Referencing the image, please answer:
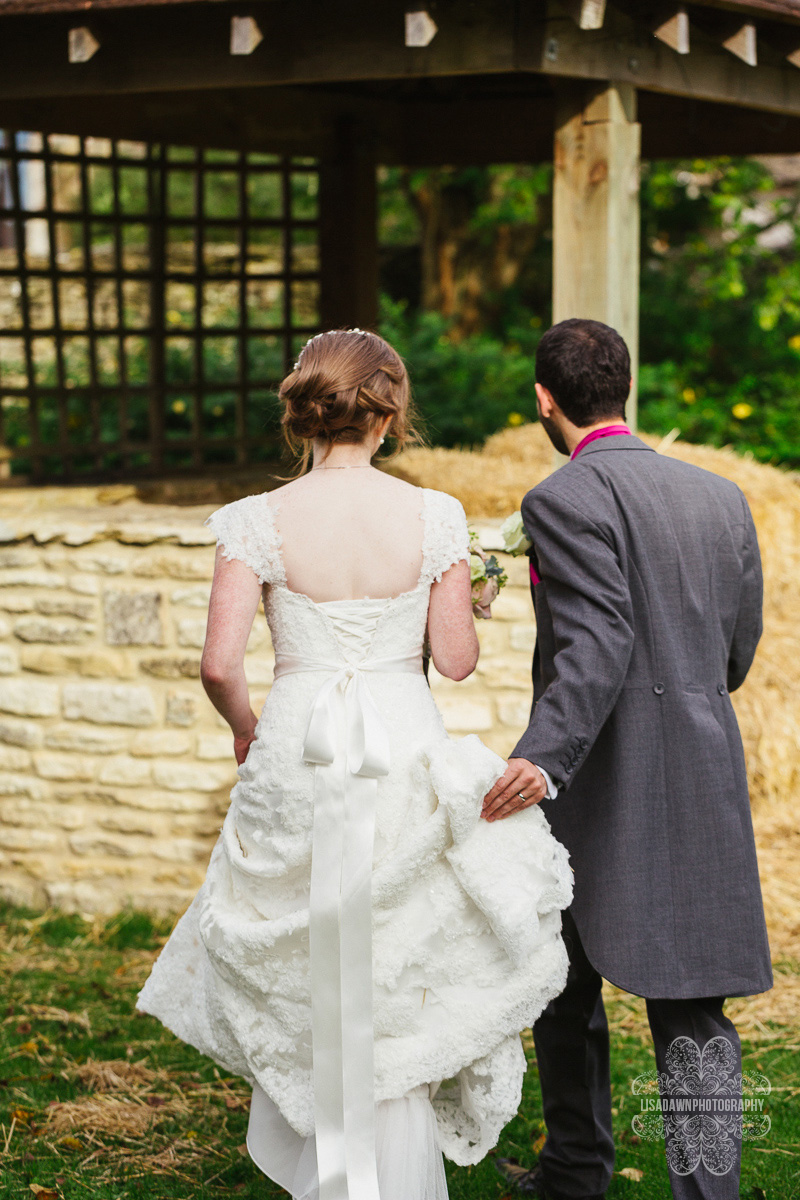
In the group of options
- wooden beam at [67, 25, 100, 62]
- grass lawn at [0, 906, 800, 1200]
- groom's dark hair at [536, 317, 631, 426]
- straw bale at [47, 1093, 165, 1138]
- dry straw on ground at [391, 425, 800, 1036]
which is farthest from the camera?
dry straw on ground at [391, 425, 800, 1036]

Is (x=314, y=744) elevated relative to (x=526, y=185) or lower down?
lower down

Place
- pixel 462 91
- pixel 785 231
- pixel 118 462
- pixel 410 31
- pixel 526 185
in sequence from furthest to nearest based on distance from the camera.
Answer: pixel 785 231, pixel 526 185, pixel 118 462, pixel 462 91, pixel 410 31

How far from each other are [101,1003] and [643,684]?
2530 millimetres

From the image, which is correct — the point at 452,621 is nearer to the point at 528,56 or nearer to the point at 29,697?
the point at 528,56

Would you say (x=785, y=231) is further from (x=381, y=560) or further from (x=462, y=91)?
(x=381, y=560)

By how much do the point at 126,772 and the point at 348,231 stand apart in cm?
407

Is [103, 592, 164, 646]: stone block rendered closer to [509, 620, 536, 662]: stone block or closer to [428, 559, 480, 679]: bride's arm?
[509, 620, 536, 662]: stone block

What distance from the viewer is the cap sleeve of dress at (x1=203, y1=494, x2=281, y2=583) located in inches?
95.3

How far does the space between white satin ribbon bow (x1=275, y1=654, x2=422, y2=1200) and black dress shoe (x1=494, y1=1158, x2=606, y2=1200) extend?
74 cm

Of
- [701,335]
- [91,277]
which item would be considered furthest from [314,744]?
[701,335]

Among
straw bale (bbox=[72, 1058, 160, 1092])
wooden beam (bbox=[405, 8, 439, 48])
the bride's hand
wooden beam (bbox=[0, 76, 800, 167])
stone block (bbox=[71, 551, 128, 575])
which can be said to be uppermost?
wooden beam (bbox=[0, 76, 800, 167])

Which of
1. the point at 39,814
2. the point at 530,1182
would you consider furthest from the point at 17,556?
the point at 530,1182

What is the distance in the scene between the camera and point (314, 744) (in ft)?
7.72

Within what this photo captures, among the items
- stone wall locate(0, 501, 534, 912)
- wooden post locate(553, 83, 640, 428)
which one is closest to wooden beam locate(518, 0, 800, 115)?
wooden post locate(553, 83, 640, 428)
